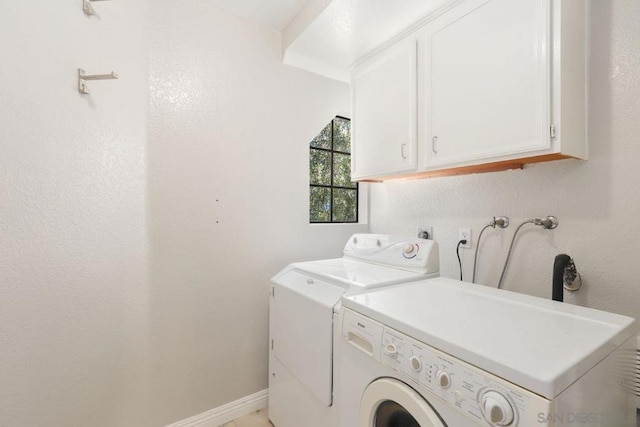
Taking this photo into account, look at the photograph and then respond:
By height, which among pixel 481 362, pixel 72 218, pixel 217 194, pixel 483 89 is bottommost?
pixel 481 362

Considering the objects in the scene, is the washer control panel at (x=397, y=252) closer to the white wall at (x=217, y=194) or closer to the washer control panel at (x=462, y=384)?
the white wall at (x=217, y=194)

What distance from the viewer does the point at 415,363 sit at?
2.66ft

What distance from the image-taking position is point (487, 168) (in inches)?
60.2

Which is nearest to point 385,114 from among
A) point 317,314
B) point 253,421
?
point 317,314

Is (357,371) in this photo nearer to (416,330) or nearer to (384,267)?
(416,330)

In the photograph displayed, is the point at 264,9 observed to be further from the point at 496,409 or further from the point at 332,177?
the point at 496,409

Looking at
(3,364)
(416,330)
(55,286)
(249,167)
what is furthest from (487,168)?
(3,364)

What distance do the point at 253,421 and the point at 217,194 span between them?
1460 millimetres

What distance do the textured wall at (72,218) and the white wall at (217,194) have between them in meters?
0.10

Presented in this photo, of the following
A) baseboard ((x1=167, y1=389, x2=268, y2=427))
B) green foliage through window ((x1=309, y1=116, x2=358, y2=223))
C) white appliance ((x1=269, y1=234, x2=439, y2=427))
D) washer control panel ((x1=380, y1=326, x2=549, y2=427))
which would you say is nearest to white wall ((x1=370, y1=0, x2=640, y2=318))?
white appliance ((x1=269, y1=234, x2=439, y2=427))

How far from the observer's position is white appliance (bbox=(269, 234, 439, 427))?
4.07ft

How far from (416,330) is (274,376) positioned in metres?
1.19

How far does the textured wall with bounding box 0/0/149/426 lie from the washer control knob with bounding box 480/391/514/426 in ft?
5.30

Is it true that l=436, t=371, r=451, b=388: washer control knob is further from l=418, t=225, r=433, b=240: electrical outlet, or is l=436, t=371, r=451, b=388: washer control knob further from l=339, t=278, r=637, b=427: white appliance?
l=418, t=225, r=433, b=240: electrical outlet
